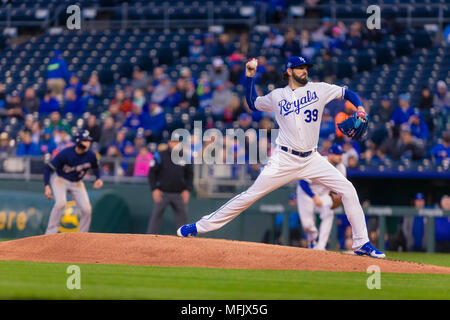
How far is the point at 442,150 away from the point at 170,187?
15.5 feet

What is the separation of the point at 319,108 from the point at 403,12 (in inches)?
501

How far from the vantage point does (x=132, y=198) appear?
16.9 metres

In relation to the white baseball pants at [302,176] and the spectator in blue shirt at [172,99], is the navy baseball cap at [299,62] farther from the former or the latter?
the spectator in blue shirt at [172,99]

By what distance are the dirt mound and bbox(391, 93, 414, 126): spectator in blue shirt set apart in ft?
24.1

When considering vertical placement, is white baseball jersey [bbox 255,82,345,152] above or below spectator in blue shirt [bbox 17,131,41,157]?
above

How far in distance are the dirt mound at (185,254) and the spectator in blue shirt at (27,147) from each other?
845cm

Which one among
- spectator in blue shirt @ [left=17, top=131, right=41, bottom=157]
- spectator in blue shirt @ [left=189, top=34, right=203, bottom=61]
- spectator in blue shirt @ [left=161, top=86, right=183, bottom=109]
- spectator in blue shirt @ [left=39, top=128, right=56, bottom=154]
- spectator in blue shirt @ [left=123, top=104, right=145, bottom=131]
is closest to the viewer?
spectator in blue shirt @ [left=39, top=128, right=56, bottom=154]

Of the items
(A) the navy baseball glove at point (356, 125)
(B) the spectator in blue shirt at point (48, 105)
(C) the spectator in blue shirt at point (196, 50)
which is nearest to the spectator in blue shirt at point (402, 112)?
(C) the spectator in blue shirt at point (196, 50)

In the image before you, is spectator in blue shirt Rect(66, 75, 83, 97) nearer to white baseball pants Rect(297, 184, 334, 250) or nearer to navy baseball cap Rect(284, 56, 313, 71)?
white baseball pants Rect(297, 184, 334, 250)

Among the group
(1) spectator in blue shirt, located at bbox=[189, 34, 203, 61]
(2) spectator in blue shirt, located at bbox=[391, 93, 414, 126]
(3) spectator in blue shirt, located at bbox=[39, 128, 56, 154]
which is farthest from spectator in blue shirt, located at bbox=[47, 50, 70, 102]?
(2) spectator in blue shirt, located at bbox=[391, 93, 414, 126]

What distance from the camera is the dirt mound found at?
8852 mm

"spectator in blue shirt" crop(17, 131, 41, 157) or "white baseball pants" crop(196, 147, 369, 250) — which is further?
"spectator in blue shirt" crop(17, 131, 41, 157)

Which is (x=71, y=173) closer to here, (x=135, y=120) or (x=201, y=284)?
(x=135, y=120)

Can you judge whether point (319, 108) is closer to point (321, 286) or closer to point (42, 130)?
point (321, 286)
